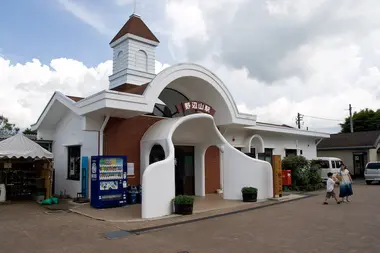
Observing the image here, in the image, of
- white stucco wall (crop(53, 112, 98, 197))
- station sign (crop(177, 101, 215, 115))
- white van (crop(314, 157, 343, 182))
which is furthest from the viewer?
white van (crop(314, 157, 343, 182))

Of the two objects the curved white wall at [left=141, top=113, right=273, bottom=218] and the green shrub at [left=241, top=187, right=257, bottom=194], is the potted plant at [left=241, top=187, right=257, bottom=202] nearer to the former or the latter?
the green shrub at [left=241, top=187, right=257, bottom=194]

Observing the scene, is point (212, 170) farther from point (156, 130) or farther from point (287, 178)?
point (156, 130)

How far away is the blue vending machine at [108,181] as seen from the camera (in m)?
12.1

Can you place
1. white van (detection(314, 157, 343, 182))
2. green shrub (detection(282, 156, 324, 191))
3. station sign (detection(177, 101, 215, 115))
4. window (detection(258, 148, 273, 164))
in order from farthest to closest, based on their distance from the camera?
white van (detection(314, 157, 343, 182))
window (detection(258, 148, 273, 164))
green shrub (detection(282, 156, 324, 191))
station sign (detection(177, 101, 215, 115))

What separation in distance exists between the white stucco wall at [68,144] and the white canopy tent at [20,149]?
1.53 meters

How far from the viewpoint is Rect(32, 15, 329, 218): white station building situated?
12.4m

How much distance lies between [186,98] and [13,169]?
29.0 feet

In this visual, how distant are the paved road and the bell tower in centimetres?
825

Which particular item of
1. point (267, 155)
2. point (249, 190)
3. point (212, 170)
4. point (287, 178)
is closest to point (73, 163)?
point (212, 170)

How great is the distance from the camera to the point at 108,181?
1226cm

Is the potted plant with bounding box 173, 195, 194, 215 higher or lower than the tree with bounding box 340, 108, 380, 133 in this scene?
lower

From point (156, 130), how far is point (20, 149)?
5.82 m

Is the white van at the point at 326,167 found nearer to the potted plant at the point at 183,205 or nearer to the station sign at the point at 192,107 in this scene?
the station sign at the point at 192,107

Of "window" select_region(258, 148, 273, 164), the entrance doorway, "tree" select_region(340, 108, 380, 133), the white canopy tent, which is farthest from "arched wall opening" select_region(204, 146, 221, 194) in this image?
"tree" select_region(340, 108, 380, 133)
